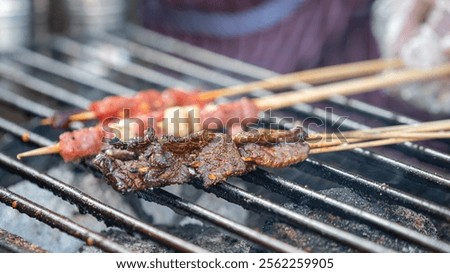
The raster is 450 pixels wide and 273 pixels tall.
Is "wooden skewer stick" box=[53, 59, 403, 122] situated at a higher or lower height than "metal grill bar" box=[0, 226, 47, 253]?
higher

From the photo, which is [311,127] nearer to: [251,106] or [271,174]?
[251,106]

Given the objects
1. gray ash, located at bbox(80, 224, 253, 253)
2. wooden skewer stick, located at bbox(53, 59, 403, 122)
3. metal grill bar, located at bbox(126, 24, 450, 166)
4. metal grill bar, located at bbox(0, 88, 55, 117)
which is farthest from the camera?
wooden skewer stick, located at bbox(53, 59, 403, 122)

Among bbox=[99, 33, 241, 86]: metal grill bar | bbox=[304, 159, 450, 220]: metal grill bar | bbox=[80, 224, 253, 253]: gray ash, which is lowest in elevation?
bbox=[80, 224, 253, 253]: gray ash

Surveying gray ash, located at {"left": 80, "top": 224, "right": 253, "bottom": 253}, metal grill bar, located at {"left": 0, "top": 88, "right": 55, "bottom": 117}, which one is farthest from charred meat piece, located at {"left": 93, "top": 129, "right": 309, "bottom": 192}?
metal grill bar, located at {"left": 0, "top": 88, "right": 55, "bottom": 117}

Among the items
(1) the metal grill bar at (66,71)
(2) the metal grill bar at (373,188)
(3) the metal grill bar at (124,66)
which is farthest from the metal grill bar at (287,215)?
(3) the metal grill bar at (124,66)

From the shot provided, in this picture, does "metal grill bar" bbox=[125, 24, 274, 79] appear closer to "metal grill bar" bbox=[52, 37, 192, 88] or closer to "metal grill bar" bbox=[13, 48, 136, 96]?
"metal grill bar" bbox=[52, 37, 192, 88]
